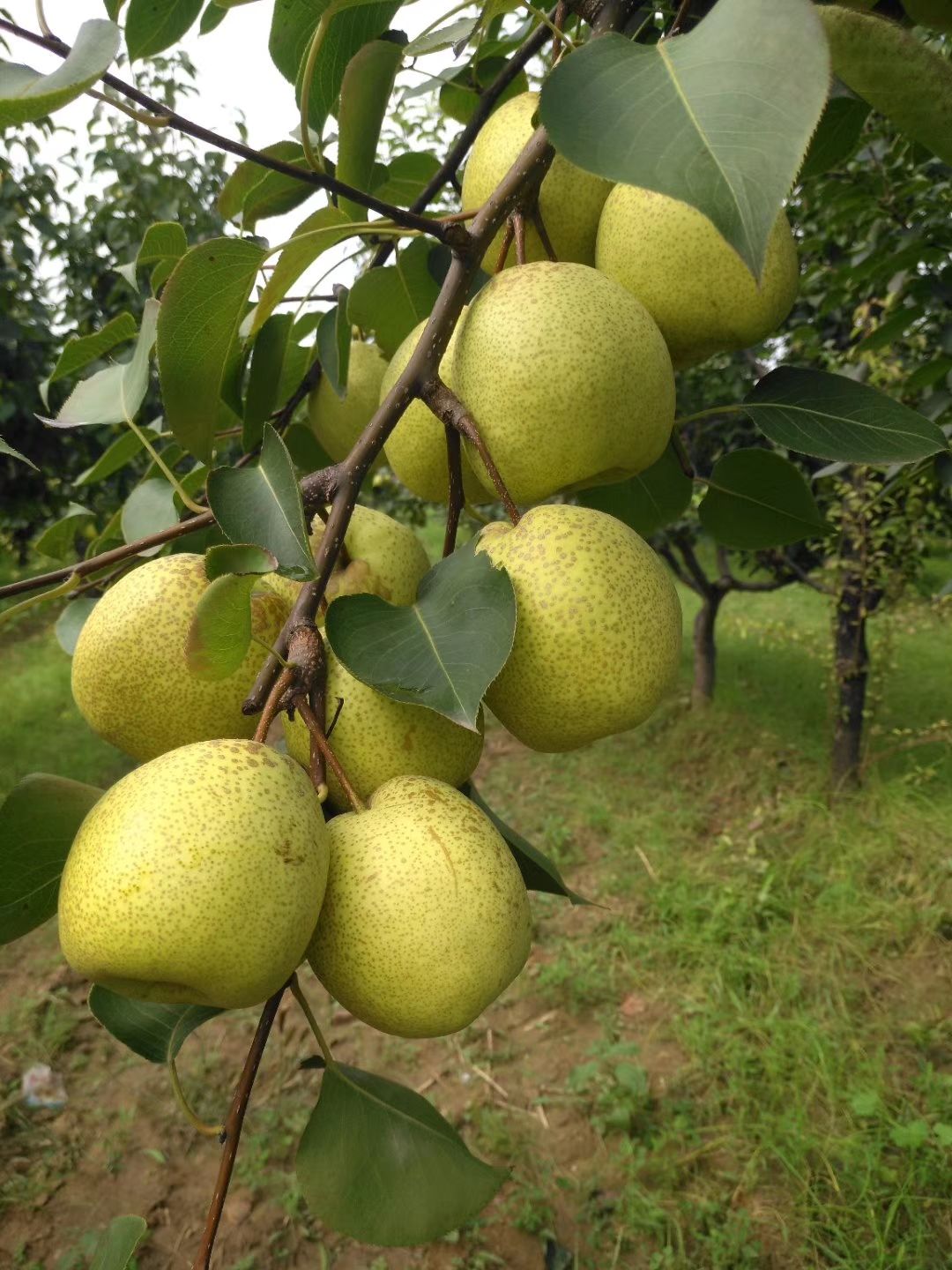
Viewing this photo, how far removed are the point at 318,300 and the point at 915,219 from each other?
174cm

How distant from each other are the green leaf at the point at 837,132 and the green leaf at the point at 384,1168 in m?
1.17

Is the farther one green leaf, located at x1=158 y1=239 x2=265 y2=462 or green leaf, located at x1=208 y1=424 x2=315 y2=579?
green leaf, located at x1=158 y1=239 x2=265 y2=462

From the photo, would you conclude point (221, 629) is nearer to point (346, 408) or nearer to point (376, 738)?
point (376, 738)

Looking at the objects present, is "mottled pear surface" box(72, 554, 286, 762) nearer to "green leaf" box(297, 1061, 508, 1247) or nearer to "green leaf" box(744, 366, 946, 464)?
"green leaf" box(297, 1061, 508, 1247)

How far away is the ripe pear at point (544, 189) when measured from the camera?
1048 millimetres

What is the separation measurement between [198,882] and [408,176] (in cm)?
110

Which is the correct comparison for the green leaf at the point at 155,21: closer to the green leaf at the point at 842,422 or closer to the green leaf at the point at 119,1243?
the green leaf at the point at 842,422

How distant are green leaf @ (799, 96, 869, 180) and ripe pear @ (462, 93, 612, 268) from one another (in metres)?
0.30

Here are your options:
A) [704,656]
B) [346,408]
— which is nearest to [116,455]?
[346,408]

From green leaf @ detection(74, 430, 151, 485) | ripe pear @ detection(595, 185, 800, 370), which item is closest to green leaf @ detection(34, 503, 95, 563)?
green leaf @ detection(74, 430, 151, 485)

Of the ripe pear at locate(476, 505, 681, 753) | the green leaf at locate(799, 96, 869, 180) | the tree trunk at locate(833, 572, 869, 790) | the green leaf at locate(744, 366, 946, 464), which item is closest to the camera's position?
the ripe pear at locate(476, 505, 681, 753)

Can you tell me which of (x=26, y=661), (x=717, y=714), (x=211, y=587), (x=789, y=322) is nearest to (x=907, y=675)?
(x=717, y=714)

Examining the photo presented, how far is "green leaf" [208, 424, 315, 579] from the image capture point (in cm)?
73

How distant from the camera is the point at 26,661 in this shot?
8352mm
